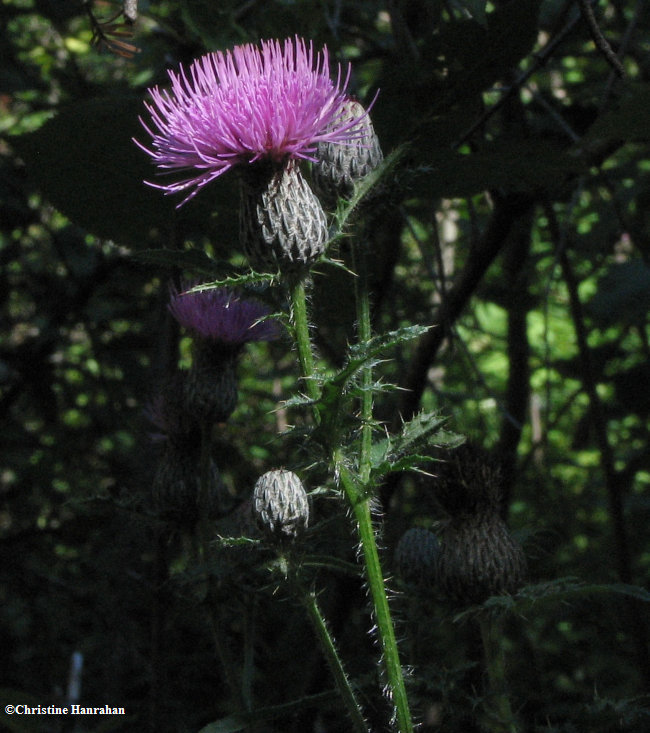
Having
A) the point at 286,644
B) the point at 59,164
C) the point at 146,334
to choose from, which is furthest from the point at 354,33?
the point at 286,644

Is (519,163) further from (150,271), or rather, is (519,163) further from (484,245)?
(150,271)

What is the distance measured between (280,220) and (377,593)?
0.70 metres

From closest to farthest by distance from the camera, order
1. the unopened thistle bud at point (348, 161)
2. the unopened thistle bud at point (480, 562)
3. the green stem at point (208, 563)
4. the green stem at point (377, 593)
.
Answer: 1. the green stem at point (377, 593)
2. the unopened thistle bud at point (348, 161)
3. the unopened thistle bud at point (480, 562)
4. the green stem at point (208, 563)

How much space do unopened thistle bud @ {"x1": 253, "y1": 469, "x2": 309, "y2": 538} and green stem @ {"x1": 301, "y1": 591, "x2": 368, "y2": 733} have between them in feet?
0.43

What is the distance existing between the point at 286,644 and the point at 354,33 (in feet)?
8.18

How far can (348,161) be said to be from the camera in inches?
67.2

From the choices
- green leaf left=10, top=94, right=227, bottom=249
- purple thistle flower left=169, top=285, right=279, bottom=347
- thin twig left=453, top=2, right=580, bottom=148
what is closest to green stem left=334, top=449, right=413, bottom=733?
purple thistle flower left=169, top=285, right=279, bottom=347

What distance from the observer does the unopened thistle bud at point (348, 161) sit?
1674mm

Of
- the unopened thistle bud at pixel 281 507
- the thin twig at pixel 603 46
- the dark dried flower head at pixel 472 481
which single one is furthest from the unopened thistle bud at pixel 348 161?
the dark dried flower head at pixel 472 481

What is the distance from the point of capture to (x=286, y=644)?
3102 mm

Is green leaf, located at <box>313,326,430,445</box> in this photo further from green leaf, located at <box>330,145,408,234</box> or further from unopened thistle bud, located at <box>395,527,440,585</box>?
unopened thistle bud, located at <box>395,527,440,585</box>

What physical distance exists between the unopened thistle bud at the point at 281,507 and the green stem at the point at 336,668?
13cm

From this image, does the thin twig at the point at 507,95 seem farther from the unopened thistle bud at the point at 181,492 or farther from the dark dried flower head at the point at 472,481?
the unopened thistle bud at the point at 181,492

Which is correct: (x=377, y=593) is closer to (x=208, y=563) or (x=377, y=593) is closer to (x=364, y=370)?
(x=364, y=370)
